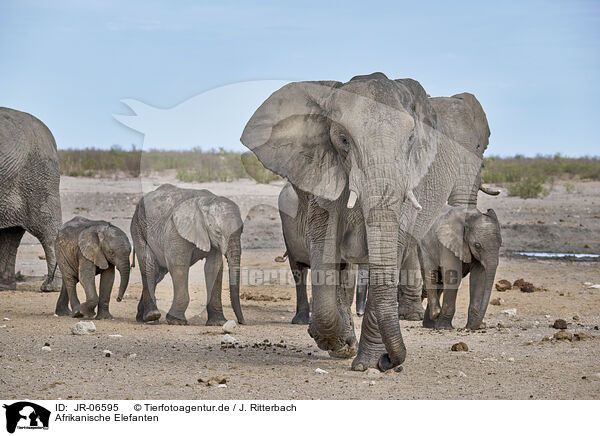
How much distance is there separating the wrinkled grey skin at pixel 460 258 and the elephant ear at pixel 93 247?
330cm

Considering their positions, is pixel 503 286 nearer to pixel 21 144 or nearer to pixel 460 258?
pixel 460 258

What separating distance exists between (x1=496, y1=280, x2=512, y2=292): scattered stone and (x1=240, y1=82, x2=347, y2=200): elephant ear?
5.75 meters

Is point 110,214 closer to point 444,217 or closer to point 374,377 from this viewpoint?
point 444,217

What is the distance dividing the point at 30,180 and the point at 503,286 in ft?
19.7

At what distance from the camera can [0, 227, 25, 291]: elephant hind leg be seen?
12.3 m

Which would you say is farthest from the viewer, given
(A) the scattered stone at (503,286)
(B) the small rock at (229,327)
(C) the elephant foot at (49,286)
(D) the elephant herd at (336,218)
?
(A) the scattered stone at (503,286)

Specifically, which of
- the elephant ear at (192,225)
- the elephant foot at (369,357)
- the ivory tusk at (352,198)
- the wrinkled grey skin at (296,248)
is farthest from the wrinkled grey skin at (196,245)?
the ivory tusk at (352,198)

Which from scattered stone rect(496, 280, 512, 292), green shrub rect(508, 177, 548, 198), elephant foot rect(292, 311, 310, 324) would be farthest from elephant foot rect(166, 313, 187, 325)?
green shrub rect(508, 177, 548, 198)

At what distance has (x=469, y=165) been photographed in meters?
11.3

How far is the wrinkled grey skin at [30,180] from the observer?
11.5 metres

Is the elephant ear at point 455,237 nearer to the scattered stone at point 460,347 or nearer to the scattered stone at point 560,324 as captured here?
the scattered stone at point 560,324

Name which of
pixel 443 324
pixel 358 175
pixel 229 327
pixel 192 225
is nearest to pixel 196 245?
pixel 192 225

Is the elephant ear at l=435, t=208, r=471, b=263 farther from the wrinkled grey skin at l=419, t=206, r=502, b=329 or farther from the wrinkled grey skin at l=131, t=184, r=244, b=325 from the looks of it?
the wrinkled grey skin at l=131, t=184, r=244, b=325

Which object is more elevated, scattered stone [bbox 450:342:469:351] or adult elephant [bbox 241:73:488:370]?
adult elephant [bbox 241:73:488:370]
